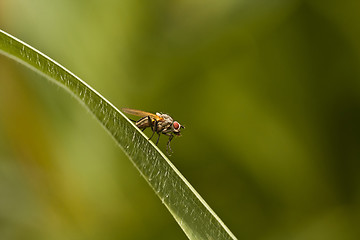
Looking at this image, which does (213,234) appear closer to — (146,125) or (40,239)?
(146,125)

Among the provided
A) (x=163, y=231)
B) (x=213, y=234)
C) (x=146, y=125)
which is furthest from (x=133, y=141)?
(x=163, y=231)

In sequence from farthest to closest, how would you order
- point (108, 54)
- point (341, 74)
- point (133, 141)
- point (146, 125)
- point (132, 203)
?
point (108, 54)
point (132, 203)
point (341, 74)
point (146, 125)
point (133, 141)

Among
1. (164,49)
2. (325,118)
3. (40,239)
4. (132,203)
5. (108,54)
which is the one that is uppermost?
(108,54)

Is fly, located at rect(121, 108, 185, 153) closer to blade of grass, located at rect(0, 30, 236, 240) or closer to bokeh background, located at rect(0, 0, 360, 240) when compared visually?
bokeh background, located at rect(0, 0, 360, 240)

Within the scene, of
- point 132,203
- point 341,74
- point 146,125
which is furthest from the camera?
point 132,203

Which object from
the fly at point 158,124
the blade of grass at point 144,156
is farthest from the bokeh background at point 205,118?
the blade of grass at point 144,156

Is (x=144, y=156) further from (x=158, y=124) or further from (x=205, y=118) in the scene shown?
(x=205, y=118)
